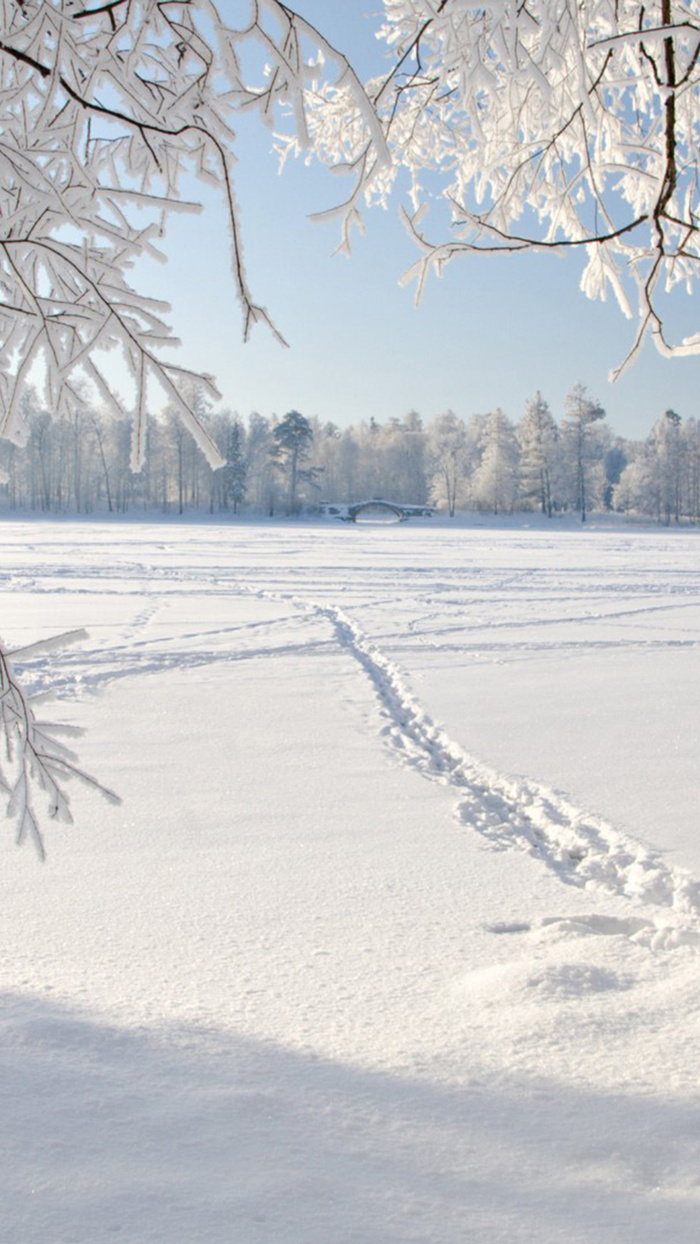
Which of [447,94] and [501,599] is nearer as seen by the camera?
[447,94]

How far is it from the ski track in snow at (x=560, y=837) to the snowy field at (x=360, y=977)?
0.6 inches

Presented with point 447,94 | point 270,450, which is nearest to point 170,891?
point 447,94

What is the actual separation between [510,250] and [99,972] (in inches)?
91.9

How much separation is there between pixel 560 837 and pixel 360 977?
1.63 metres

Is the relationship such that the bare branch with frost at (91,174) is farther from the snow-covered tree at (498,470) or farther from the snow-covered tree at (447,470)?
the snow-covered tree at (447,470)

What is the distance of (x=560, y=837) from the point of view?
3.97m

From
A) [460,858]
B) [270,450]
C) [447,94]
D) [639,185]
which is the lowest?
[460,858]

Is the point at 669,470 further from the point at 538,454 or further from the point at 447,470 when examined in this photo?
the point at 447,470

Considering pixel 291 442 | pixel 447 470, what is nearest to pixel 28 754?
pixel 291 442

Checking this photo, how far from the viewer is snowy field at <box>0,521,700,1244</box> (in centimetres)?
172

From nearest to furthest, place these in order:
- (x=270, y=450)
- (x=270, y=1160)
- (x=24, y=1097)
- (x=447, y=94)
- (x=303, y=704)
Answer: (x=270, y=1160), (x=24, y=1097), (x=447, y=94), (x=303, y=704), (x=270, y=450)

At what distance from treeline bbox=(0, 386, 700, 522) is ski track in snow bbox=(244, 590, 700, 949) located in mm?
63041

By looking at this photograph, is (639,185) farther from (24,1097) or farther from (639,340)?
(24,1097)

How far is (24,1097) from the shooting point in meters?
1.98
